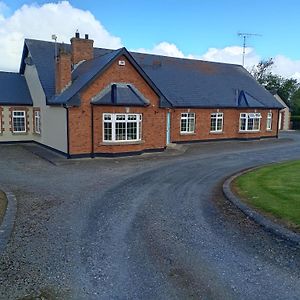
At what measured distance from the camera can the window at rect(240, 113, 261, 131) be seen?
1085 inches

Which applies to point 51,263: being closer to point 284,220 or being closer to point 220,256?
point 220,256

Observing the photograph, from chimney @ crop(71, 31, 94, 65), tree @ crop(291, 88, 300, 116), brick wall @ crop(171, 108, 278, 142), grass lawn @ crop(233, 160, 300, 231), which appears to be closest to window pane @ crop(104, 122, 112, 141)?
chimney @ crop(71, 31, 94, 65)

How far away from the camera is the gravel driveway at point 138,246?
4.77 metres

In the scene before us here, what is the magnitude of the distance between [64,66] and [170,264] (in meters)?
15.7

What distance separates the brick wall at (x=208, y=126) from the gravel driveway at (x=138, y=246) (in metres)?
12.8

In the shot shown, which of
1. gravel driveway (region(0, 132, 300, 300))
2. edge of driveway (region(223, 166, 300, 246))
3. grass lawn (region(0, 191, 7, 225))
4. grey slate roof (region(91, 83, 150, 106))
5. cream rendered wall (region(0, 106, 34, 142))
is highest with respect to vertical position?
grey slate roof (region(91, 83, 150, 106))

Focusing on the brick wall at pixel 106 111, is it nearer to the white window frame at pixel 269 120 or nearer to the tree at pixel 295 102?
the white window frame at pixel 269 120

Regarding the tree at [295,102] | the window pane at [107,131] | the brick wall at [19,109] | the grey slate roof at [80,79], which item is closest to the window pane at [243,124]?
the grey slate roof at [80,79]

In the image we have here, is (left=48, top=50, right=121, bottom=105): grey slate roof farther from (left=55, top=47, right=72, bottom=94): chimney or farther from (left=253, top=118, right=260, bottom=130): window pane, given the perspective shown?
(left=253, top=118, right=260, bottom=130): window pane

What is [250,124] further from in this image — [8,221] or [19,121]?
[8,221]

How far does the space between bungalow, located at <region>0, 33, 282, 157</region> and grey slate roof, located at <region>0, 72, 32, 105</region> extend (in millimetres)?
70

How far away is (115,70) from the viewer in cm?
1839

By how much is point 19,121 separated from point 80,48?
715cm

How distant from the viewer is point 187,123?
25.2 meters
